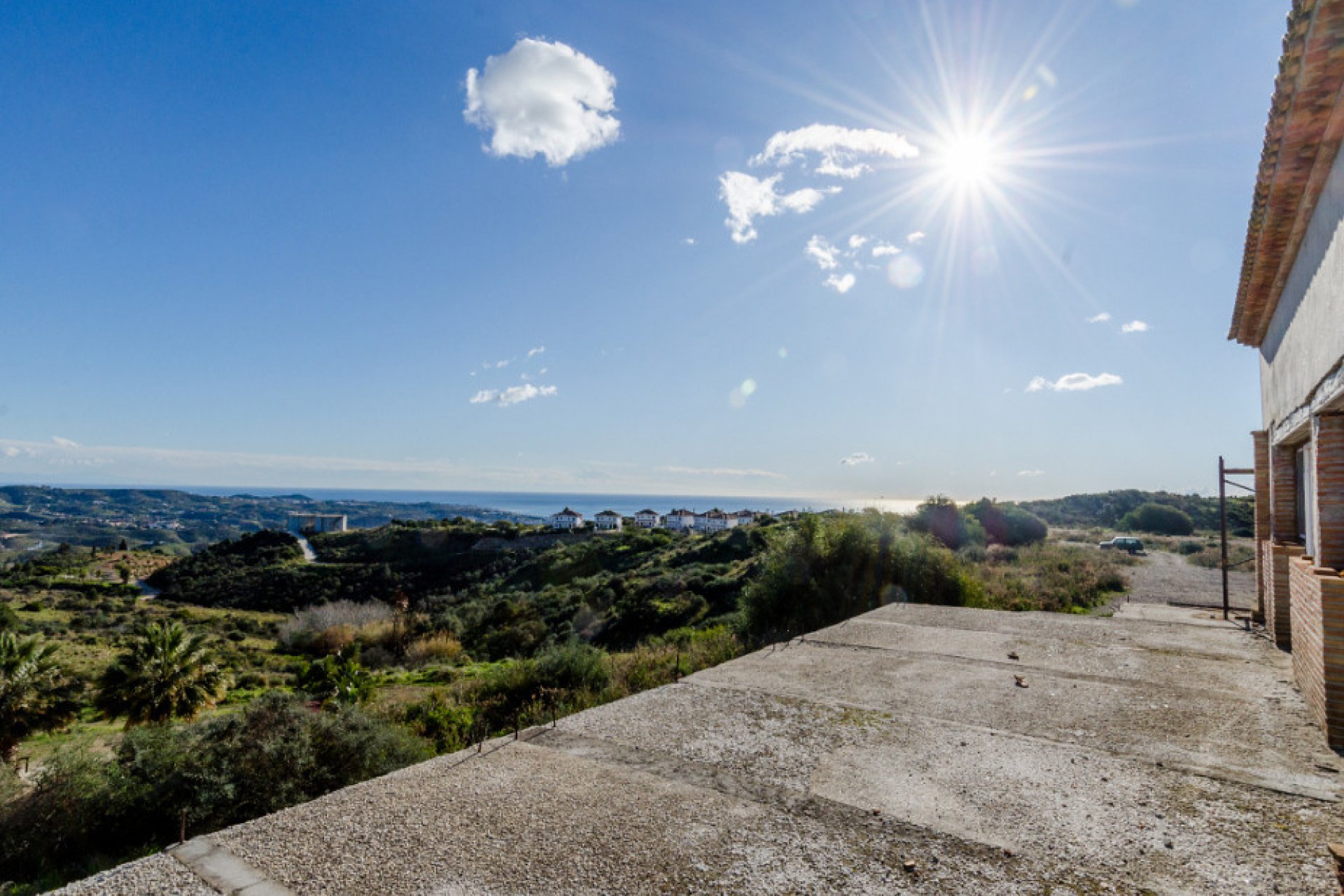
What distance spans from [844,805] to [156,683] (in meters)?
16.6

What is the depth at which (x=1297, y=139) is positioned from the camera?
4445 mm

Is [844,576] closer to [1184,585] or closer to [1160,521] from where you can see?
[1184,585]

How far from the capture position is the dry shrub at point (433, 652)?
2630 centimetres

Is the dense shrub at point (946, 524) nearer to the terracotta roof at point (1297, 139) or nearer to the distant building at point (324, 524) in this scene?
the terracotta roof at point (1297, 139)

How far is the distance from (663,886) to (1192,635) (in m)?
8.58

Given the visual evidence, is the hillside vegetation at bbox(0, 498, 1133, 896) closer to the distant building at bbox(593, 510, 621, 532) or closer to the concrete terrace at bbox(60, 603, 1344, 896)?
the concrete terrace at bbox(60, 603, 1344, 896)

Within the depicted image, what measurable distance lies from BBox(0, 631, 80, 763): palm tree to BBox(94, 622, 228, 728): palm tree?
132 cm

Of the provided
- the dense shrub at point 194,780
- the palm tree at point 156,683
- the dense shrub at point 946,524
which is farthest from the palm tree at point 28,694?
the dense shrub at point 946,524

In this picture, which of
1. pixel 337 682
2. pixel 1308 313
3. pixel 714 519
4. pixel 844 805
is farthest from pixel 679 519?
pixel 844 805

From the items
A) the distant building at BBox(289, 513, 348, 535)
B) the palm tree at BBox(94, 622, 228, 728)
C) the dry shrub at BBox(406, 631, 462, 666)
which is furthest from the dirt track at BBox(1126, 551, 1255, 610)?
the distant building at BBox(289, 513, 348, 535)

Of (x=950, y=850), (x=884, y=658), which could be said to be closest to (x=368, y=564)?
(x=884, y=658)

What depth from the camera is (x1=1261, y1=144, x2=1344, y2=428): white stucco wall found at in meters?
4.43

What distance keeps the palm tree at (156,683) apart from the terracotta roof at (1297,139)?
1944 cm

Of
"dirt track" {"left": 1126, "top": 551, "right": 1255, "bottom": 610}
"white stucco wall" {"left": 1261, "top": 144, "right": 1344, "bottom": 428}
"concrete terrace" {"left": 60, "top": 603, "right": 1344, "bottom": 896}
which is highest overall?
"white stucco wall" {"left": 1261, "top": 144, "right": 1344, "bottom": 428}
